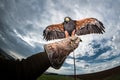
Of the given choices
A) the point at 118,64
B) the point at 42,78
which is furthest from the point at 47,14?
the point at 118,64

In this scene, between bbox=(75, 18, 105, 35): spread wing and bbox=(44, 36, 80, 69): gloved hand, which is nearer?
bbox=(75, 18, 105, 35): spread wing

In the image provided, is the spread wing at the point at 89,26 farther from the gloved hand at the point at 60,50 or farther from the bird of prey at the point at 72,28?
the gloved hand at the point at 60,50

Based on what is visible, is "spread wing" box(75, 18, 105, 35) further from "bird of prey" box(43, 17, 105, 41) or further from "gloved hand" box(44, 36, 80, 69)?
"gloved hand" box(44, 36, 80, 69)

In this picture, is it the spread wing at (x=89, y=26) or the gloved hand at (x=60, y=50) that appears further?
the gloved hand at (x=60, y=50)

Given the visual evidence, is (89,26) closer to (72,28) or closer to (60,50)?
(72,28)

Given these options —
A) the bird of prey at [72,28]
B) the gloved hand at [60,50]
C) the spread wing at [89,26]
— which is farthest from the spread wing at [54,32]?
the spread wing at [89,26]

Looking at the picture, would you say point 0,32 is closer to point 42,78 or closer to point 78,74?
point 42,78

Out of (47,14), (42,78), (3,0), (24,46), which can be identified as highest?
(3,0)

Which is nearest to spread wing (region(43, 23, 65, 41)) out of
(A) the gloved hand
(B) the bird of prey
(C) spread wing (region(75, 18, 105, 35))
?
(B) the bird of prey
